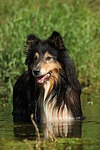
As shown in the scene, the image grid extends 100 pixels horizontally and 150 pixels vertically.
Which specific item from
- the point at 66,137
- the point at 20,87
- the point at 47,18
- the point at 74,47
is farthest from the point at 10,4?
the point at 66,137

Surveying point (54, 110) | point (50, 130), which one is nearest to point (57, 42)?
point (54, 110)

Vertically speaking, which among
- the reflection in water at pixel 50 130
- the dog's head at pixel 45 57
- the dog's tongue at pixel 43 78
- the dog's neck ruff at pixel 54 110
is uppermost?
the dog's head at pixel 45 57

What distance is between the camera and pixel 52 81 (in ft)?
31.0

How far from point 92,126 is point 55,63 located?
1.27 m

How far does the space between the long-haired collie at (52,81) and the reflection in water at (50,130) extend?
35 centimetres

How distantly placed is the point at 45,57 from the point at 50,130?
149cm

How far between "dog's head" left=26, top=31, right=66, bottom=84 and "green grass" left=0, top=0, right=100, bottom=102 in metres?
3.71

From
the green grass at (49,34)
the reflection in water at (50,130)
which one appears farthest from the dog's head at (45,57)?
the green grass at (49,34)

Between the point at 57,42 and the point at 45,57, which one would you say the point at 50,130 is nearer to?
the point at 45,57

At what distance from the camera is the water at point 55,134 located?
6801mm

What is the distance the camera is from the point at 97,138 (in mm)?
7422

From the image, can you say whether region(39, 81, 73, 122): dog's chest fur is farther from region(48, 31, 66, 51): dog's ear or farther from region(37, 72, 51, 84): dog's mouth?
region(48, 31, 66, 51): dog's ear

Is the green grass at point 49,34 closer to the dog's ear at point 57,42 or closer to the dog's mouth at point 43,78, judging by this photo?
the dog's ear at point 57,42

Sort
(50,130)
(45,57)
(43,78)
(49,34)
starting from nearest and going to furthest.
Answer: (50,130)
(43,78)
(45,57)
(49,34)
